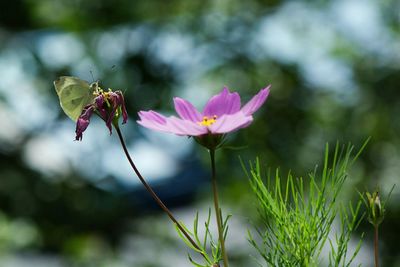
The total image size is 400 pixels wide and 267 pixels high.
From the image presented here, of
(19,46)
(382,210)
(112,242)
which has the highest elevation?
(19,46)

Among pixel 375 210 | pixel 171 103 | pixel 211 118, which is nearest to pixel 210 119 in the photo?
pixel 211 118

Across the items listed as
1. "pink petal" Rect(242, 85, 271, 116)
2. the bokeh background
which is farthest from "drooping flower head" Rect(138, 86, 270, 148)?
the bokeh background

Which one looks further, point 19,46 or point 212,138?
point 19,46

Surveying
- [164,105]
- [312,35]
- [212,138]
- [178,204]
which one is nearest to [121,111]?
[212,138]

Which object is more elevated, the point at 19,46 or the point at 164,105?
the point at 19,46

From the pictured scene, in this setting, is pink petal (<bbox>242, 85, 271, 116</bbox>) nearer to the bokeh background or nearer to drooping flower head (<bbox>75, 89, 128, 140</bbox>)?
drooping flower head (<bbox>75, 89, 128, 140</bbox>)

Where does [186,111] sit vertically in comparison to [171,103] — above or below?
below

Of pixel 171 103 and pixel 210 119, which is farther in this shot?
pixel 171 103

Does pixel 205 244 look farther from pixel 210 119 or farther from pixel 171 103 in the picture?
pixel 171 103

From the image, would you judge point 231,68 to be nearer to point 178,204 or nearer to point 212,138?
point 178,204
